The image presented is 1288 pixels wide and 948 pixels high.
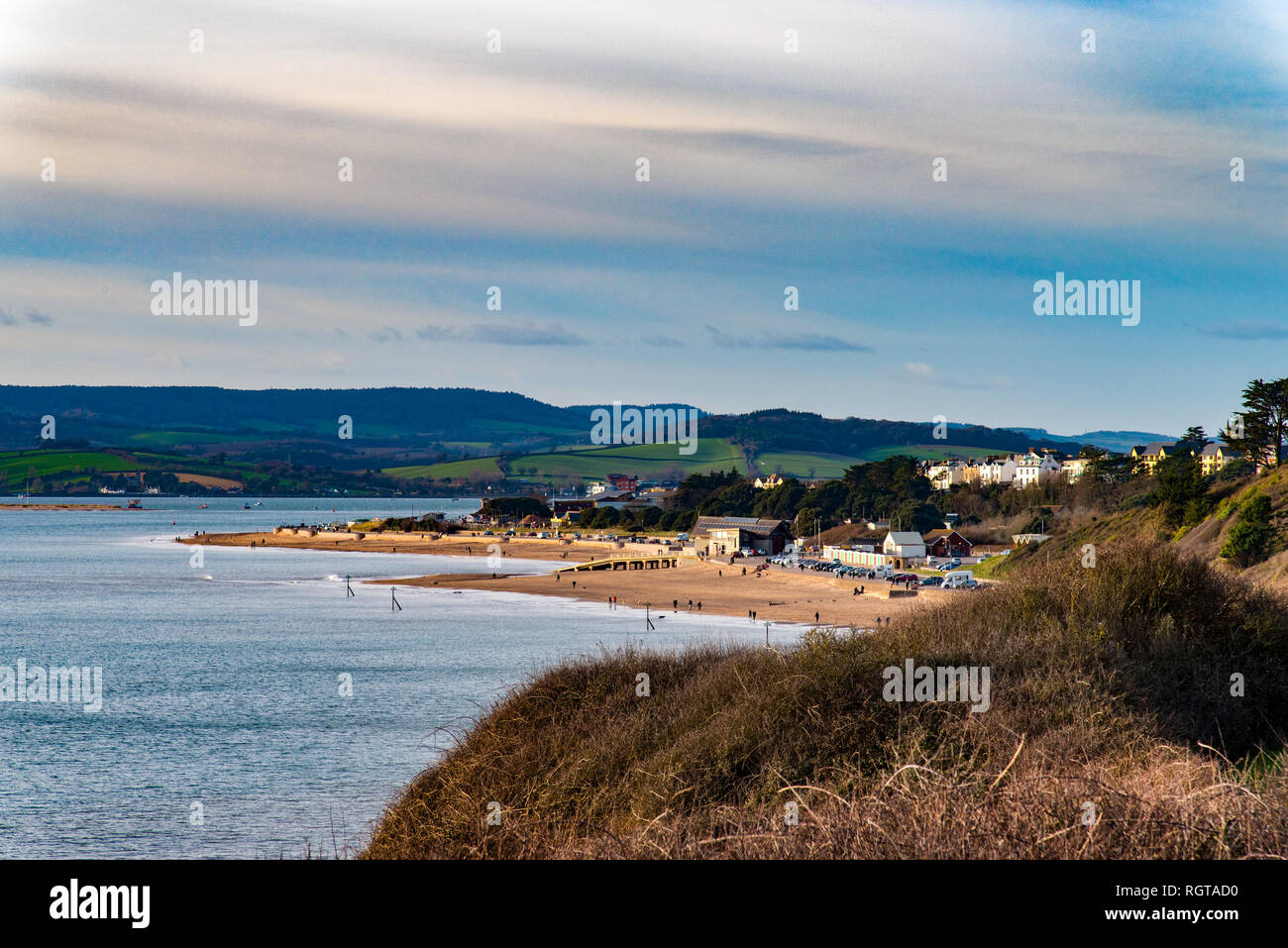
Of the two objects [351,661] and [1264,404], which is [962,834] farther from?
[1264,404]

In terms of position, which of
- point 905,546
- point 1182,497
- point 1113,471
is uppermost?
point 1113,471

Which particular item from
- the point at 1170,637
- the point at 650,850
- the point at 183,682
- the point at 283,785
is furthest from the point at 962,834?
the point at 183,682

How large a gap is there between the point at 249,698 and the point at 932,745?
106ft

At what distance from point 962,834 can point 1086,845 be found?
0.86 m

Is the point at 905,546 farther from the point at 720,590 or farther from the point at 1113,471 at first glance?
the point at 1113,471

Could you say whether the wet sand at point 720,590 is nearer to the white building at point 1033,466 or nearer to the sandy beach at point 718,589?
the sandy beach at point 718,589

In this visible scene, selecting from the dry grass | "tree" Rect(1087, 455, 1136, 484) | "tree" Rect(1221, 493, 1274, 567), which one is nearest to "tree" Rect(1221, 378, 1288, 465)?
"tree" Rect(1221, 493, 1274, 567)

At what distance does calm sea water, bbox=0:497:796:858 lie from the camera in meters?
25.0

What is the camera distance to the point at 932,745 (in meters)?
14.9

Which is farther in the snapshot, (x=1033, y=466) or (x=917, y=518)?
(x=1033, y=466)

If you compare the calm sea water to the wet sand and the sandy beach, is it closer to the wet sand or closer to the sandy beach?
the wet sand


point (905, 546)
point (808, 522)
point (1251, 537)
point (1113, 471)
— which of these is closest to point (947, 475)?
point (808, 522)

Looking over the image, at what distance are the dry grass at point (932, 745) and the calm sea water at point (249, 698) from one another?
191 inches

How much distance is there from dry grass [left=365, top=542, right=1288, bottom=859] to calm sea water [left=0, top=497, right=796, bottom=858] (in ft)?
15.9
